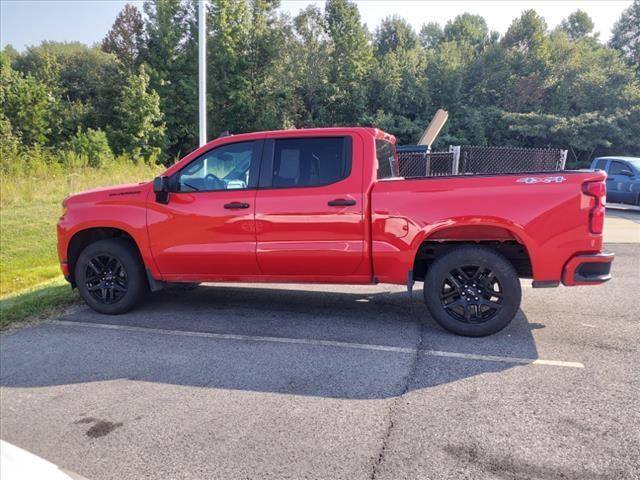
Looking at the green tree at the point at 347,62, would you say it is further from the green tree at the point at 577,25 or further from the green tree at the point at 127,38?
the green tree at the point at 577,25

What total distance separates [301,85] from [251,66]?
14.7 ft

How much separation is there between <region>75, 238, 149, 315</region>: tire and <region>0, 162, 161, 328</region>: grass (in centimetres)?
81

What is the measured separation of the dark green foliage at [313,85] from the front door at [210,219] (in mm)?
32482

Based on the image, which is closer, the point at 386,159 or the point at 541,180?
the point at 541,180

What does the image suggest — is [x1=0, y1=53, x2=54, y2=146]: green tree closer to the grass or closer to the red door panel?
the grass

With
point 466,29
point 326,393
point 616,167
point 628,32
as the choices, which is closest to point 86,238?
point 326,393

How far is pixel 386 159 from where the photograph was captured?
19.8ft

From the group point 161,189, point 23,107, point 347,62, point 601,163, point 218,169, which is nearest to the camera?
point 161,189

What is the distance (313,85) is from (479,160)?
111 ft

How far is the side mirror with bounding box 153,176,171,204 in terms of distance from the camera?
5.63 m

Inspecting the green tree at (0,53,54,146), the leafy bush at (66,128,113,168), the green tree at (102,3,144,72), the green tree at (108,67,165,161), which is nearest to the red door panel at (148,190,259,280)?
the leafy bush at (66,128,113,168)

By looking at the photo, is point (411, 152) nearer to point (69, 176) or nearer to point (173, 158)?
point (69, 176)

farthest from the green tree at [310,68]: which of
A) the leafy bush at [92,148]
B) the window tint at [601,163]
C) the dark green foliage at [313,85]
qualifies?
the window tint at [601,163]

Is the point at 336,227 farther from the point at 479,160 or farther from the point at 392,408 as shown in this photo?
the point at 479,160
